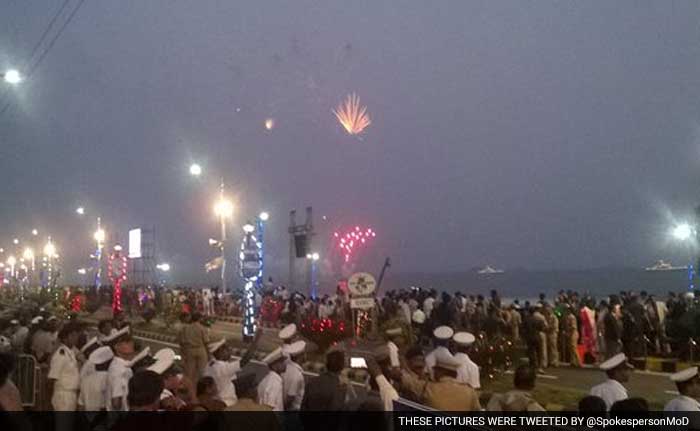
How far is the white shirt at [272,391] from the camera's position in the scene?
792cm

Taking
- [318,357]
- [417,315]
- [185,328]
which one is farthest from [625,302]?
[185,328]

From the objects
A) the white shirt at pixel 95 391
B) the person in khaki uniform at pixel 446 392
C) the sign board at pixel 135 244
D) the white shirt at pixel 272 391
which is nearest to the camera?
the person in khaki uniform at pixel 446 392

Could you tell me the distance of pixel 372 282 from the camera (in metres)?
17.5

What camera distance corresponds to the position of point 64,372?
944cm

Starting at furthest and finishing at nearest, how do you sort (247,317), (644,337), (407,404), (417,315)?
(247,317) → (417,315) → (644,337) → (407,404)

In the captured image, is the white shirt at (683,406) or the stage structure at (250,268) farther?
the stage structure at (250,268)

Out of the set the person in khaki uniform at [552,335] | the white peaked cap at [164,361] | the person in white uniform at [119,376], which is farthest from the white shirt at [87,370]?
the person in khaki uniform at [552,335]

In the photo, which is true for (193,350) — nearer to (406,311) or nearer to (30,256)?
(406,311)

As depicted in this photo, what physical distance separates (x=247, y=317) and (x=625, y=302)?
1414 centimetres

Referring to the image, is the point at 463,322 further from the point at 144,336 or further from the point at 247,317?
the point at 144,336

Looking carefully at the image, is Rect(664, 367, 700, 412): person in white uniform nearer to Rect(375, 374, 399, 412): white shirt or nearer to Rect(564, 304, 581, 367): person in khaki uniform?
Rect(375, 374, 399, 412): white shirt

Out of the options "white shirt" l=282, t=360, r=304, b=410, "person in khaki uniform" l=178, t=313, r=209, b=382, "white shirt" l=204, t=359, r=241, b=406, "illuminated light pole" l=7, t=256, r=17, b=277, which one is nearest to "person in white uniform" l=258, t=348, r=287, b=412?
"white shirt" l=282, t=360, r=304, b=410

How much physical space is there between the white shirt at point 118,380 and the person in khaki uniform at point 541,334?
1301cm

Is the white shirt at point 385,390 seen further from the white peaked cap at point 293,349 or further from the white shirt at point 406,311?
the white shirt at point 406,311
